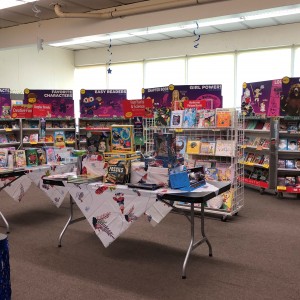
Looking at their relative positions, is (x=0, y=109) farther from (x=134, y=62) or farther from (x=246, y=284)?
(x=246, y=284)

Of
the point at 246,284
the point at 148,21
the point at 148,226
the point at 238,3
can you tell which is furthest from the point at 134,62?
the point at 246,284

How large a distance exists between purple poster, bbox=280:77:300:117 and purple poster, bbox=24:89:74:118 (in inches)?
205

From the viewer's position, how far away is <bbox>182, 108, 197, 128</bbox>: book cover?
5.36 meters

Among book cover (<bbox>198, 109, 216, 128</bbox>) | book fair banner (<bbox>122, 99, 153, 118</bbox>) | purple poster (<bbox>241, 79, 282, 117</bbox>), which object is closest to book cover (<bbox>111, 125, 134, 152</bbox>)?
book cover (<bbox>198, 109, 216, 128</bbox>)

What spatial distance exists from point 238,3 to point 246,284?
472cm

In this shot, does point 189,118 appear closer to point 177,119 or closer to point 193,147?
point 177,119

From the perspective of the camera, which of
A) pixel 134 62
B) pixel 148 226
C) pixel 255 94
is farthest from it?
pixel 134 62

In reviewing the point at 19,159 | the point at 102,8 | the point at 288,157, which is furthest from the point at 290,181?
the point at 102,8

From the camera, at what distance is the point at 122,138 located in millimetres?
3932

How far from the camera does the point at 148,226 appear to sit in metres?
4.98

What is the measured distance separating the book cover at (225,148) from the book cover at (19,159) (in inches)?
107

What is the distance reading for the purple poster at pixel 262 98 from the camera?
7.18 metres

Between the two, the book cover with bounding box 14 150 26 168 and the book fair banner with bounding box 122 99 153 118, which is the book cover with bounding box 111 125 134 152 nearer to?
the book cover with bounding box 14 150 26 168

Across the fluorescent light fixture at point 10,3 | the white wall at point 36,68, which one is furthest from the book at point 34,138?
the fluorescent light fixture at point 10,3
